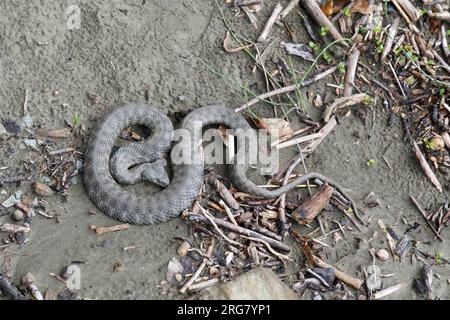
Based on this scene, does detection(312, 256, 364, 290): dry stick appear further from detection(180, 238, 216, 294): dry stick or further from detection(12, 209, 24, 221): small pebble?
detection(12, 209, 24, 221): small pebble

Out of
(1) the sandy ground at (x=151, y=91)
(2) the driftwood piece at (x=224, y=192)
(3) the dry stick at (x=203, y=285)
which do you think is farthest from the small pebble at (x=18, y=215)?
(2) the driftwood piece at (x=224, y=192)

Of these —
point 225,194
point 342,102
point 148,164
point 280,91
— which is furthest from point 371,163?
point 148,164

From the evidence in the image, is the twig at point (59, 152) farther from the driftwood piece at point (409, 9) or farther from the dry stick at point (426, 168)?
the driftwood piece at point (409, 9)

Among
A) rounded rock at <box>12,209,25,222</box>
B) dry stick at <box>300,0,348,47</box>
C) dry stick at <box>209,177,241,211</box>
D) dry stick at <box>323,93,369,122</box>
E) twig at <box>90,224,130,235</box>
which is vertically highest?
dry stick at <box>300,0,348,47</box>

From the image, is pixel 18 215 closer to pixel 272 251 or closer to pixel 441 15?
pixel 272 251

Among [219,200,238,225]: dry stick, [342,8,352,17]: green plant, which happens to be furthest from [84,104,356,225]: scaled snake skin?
[342,8,352,17]: green plant
